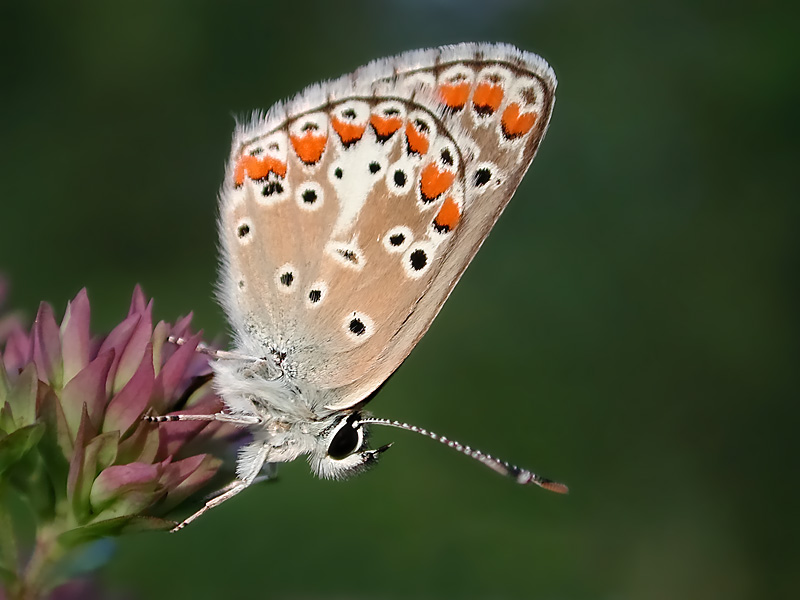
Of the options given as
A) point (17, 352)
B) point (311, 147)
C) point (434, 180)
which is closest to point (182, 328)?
point (17, 352)

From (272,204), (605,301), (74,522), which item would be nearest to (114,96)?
(605,301)

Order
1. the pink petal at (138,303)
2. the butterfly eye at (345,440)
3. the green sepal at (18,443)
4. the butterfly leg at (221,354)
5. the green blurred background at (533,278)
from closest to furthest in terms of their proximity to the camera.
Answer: the green sepal at (18,443), the pink petal at (138,303), the butterfly leg at (221,354), the butterfly eye at (345,440), the green blurred background at (533,278)

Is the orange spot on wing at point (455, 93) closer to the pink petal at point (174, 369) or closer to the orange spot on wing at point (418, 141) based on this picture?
the orange spot on wing at point (418, 141)

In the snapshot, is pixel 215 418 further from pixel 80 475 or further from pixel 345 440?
pixel 345 440

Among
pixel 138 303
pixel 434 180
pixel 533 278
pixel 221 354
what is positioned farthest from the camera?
pixel 533 278

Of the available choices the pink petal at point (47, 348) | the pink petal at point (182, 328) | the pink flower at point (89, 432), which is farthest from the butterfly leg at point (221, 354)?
the pink petal at point (47, 348)
